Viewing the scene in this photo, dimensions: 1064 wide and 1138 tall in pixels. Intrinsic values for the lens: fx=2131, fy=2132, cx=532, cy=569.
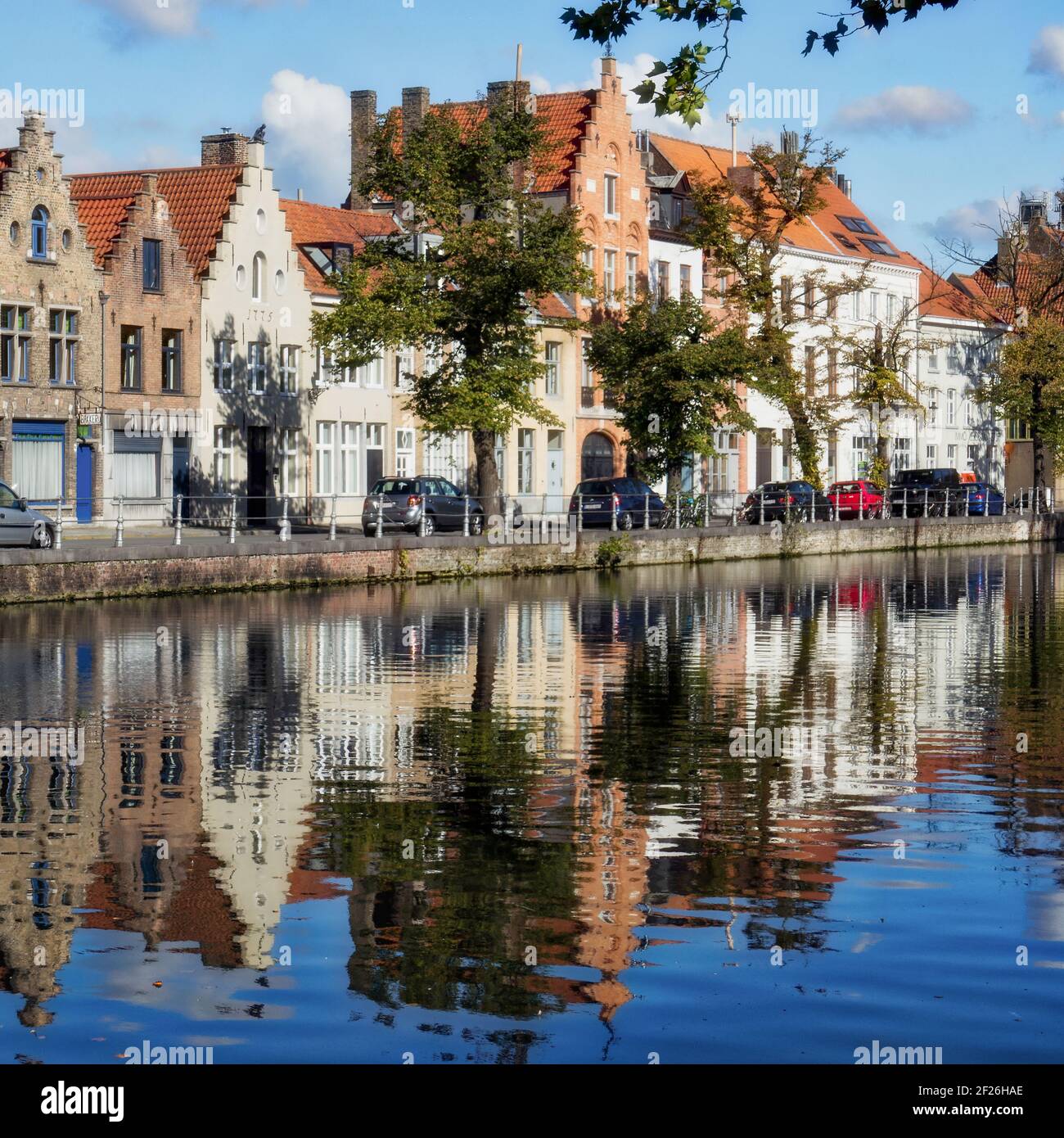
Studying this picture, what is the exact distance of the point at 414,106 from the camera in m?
70.9

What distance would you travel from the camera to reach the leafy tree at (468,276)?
167ft

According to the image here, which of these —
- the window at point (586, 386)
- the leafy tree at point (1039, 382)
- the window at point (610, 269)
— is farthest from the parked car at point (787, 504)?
the leafy tree at point (1039, 382)

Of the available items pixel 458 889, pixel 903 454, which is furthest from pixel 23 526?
pixel 903 454

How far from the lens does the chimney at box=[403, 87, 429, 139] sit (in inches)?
2778

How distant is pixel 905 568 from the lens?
5459 cm

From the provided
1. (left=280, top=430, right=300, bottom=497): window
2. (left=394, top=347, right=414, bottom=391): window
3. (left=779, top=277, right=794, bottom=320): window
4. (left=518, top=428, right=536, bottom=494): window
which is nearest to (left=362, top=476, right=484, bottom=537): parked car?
(left=280, top=430, right=300, bottom=497): window

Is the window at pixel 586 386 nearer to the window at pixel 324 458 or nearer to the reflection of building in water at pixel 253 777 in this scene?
the window at pixel 324 458

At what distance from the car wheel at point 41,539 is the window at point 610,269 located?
3474 centimetres

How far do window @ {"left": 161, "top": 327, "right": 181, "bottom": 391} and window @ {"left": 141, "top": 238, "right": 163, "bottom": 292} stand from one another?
3.93ft

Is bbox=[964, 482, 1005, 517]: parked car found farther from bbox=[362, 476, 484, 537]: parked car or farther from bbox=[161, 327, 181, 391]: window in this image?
bbox=[161, 327, 181, 391]: window
